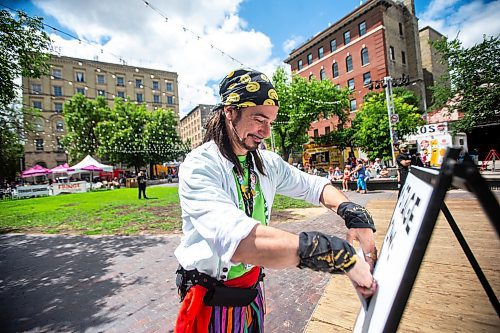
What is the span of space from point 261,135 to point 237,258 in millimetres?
745

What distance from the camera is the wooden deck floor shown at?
1631 mm

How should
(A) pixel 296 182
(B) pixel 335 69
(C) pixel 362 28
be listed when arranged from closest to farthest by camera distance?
(A) pixel 296 182
(C) pixel 362 28
(B) pixel 335 69

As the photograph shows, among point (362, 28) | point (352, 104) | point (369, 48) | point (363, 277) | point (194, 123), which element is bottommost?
point (363, 277)

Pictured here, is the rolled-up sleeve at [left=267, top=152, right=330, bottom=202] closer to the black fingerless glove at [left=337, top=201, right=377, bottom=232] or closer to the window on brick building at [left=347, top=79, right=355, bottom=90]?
the black fingerless glove at [left=337, top=201, right=377, bottom=232]

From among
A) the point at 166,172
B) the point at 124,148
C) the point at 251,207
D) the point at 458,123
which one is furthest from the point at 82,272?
the point at 166,172

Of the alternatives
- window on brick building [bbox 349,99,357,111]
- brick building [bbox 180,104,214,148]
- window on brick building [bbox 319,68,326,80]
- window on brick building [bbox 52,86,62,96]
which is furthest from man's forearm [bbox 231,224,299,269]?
brick building [bbox 180,104,214,148]

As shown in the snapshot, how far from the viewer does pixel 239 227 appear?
0.82 meters

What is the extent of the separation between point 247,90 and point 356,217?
85 cm

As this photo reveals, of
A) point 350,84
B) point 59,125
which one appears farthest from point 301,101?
point 59,125

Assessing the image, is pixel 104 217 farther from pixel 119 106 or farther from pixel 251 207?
pixel 119 106

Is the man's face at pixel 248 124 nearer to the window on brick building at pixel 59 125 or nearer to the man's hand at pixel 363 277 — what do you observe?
the man's hand at pixel 363 277

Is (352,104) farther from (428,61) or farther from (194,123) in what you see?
(194,123)

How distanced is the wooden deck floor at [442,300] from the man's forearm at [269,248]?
1.18 metres

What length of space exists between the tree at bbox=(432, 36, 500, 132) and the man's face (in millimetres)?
17164
